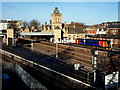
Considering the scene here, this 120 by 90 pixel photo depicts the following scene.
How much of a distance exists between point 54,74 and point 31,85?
22.3ft

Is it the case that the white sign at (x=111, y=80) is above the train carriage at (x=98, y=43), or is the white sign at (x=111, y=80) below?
below

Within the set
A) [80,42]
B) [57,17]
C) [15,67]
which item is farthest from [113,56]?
[57,17]

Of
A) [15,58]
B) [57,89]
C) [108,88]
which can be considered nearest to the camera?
[108,88]

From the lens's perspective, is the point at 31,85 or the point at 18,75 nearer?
the point at 31,85

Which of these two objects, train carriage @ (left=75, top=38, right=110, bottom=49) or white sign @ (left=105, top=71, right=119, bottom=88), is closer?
white sign @ (left=105, top=71, right=119, bottom=88)

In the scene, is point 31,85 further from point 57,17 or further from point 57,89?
point 57,17

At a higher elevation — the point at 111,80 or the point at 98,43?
the point at 98,43

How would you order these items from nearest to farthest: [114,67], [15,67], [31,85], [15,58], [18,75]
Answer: [31,85]
[18,75]
[15,67]
[114,67]
[15,58]

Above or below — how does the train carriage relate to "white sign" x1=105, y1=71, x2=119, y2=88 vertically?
above

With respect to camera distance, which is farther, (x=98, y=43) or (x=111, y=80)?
(x=98, y=43)

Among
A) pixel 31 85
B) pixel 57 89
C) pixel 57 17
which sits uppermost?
pixel 57 17

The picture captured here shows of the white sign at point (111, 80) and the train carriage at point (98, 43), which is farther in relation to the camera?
the train carriage at point (98, 43)

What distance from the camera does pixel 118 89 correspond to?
1783cm

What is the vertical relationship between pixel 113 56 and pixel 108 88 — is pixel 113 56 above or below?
above
